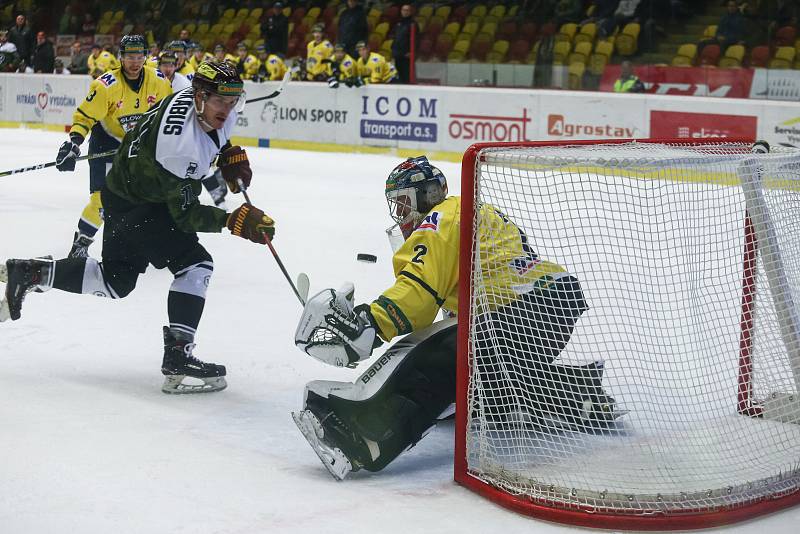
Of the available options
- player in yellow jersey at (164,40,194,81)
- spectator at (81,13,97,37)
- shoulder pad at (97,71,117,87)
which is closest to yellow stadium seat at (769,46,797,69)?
player in yellow jersey at (164,40,194,81)

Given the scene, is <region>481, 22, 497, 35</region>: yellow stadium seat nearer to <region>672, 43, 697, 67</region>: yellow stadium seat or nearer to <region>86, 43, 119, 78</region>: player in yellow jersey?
<region>672, 43, 697, 67</region>: yellow stadium seat

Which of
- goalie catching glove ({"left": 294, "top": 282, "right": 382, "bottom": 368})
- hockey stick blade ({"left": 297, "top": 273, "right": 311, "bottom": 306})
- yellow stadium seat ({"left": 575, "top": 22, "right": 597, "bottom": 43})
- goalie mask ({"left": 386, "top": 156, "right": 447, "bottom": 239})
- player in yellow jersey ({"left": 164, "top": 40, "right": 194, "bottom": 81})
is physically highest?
yellow stadium seat ({"left": 575, "top": 22, "right": 597, "bottom": 43})

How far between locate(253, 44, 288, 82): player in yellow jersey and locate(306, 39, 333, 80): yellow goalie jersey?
0.44 m

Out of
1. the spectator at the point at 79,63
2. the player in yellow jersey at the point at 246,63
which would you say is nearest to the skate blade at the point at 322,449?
the player in yellow jersey at the point at 246,63

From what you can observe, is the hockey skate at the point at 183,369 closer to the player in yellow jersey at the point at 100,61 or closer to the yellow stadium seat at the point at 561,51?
the yellow stadium seat at the point at 561,51

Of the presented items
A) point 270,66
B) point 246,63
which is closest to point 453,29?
point 270,66

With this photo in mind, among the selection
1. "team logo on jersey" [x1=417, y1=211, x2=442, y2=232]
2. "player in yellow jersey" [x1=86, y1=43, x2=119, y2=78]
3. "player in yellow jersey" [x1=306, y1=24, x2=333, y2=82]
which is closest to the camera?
"team logo on jersey" [x1=417, y1=211, x2=442, y2=232]

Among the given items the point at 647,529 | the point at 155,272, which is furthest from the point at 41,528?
the point at 155,272

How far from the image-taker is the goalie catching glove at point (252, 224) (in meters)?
3.60

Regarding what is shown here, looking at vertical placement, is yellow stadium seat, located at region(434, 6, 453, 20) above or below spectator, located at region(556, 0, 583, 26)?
above

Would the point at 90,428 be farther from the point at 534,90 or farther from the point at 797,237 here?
the point at 534,90

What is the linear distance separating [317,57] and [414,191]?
11.2 metres

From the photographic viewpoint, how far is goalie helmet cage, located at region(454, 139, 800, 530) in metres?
2.73

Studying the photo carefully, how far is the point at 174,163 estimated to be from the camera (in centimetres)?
376
